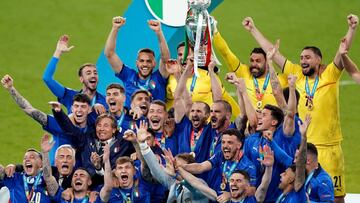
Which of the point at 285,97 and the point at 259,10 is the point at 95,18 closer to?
the point at 259,10

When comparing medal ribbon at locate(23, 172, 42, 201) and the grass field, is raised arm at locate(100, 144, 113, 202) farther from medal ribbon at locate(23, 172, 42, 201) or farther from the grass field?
the grass field

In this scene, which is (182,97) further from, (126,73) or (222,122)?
(126,73)

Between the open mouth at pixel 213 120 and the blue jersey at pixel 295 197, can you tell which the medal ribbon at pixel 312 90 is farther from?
the blue jersey at pixel 295 197

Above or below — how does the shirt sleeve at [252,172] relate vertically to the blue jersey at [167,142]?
below

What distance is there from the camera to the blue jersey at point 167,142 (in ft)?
50.4

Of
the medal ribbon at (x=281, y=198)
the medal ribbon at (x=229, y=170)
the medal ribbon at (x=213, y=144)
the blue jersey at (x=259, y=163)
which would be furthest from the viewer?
the medal ribbon at (x=213, y=144)

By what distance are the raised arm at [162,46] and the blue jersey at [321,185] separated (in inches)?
99.0

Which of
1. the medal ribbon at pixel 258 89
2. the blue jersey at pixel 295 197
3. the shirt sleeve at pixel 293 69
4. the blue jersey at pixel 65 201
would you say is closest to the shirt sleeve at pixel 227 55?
the medal ribbon at pixel 258 89

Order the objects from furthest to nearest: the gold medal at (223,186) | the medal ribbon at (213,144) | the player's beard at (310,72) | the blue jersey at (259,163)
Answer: the player's beard at (310,72)
the medal ribbon at (213,144)
the gold medal at (223,186)
the blue jersey at (259,163)

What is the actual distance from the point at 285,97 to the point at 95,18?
300 inches

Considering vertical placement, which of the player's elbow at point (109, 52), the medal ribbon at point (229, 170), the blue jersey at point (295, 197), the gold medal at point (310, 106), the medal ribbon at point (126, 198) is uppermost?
the player's elbow at point (109, 52)

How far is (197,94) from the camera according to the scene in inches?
639

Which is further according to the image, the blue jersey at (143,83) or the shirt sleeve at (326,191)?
the blue jersey at (143,83)

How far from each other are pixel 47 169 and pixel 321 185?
272 centimetres
